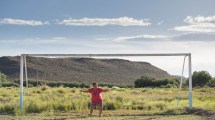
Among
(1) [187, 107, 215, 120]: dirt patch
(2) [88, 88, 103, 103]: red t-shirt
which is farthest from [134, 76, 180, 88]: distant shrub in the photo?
(2) [88, 88, 103, 103]: red t-shirt

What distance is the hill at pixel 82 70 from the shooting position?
306 ft

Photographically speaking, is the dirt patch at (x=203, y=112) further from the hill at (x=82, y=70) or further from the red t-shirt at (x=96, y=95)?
the hill at (x=82, y=70)

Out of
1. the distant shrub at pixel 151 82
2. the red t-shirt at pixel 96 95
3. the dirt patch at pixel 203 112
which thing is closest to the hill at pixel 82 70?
the distant shrub at pixel 151 82

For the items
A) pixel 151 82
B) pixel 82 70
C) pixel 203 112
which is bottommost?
pixel 203 112

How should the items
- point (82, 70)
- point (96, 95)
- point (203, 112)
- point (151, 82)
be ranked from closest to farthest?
point (203, 112), point (96, 95), point (151, 82), point (82, 70)

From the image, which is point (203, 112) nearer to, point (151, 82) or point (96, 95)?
point (96, 95)

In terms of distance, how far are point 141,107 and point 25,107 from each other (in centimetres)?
610

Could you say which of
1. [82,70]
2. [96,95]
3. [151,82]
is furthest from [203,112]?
[82,70]

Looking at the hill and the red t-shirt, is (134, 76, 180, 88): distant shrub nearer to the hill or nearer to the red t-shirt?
the hill

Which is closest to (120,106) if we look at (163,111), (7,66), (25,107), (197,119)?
(163,111)

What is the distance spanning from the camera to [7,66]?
3903 inches

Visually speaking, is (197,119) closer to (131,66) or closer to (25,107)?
(25,107)

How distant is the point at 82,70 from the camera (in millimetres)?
102688

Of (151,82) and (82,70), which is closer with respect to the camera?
(151,82)
